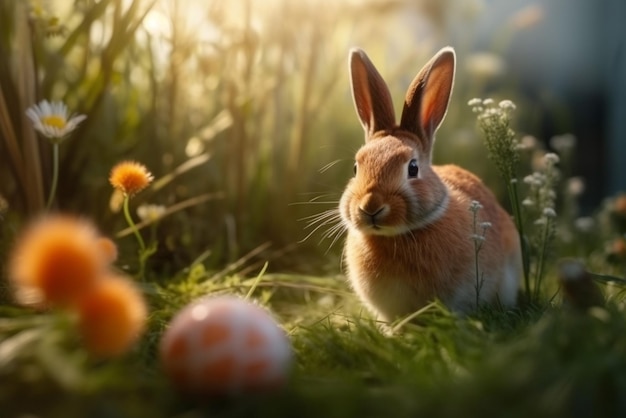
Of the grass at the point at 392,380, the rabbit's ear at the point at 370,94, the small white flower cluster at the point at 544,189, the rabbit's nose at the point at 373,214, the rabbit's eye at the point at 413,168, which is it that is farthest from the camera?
the small white flower cluster at the point at 544,189

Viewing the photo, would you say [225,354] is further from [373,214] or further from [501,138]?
[501,138]

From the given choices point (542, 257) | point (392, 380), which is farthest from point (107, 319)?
point (542, 257)

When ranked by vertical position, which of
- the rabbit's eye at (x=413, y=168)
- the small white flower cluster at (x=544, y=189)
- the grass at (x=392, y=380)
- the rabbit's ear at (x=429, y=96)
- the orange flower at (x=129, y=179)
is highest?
the rabbit's ear at (x=429, y=96)

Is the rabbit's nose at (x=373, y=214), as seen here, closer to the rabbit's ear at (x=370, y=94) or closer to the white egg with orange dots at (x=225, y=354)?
the rabbit's ear at (x=370, y=94)

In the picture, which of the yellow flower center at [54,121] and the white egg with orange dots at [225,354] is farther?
the yellow flower center at [54,121]

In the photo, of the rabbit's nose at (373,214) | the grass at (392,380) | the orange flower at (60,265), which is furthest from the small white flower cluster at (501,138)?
the orange flower at (60,265)

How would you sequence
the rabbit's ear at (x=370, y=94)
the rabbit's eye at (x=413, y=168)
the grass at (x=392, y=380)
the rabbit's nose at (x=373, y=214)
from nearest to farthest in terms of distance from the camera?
1. the grass at (x=392, y=380)
2. the rabbit's nose at (x=373, y=214)
3. the rabbit's eye at (x=413, y=168)
4. the rabbit's ear at (x=370, y=94)

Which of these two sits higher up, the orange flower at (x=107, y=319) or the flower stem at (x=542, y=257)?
the orange flower at (x=107, y=319)

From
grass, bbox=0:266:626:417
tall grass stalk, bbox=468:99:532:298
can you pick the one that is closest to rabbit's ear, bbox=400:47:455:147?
tall grass stalk, bbox=468:99:532:298

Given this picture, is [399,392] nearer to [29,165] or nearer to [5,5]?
[29,165]
